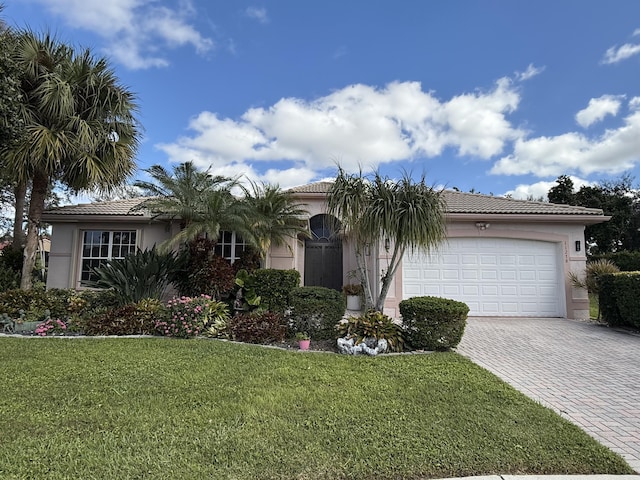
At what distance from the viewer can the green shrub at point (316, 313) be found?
24.7ft

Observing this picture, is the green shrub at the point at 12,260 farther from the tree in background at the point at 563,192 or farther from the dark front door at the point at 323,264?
the tree in background at the point at 563,192

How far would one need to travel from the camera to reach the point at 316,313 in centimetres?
753

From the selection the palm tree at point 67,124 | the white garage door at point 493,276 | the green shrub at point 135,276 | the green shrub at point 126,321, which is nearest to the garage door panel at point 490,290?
the white garage door at point 493,276

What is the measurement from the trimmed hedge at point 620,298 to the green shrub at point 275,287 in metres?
8.90

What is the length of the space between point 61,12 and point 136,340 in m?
8.74

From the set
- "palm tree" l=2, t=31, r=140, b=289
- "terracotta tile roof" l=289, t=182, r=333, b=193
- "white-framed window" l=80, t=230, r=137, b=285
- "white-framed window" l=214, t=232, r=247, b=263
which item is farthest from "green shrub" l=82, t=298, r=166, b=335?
"terracotta tile roof" l=289, t=182, r=333, b=193

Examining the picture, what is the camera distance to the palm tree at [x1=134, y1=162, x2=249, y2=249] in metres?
9.99

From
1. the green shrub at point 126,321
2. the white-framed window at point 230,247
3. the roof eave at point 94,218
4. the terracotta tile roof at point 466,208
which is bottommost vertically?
the green shrub at point 126,321

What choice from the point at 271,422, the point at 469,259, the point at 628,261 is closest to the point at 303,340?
the point at 271,422

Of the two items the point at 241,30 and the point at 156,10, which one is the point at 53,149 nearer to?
the point at 156,10

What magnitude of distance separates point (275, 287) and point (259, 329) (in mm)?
1887

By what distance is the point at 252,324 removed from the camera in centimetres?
767

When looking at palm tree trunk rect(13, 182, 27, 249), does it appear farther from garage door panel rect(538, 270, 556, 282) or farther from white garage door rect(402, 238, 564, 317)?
garage door panel rect(538, 270, 556, 282)

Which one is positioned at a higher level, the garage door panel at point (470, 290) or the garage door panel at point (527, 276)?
the garage door panel at point (527, 276)
